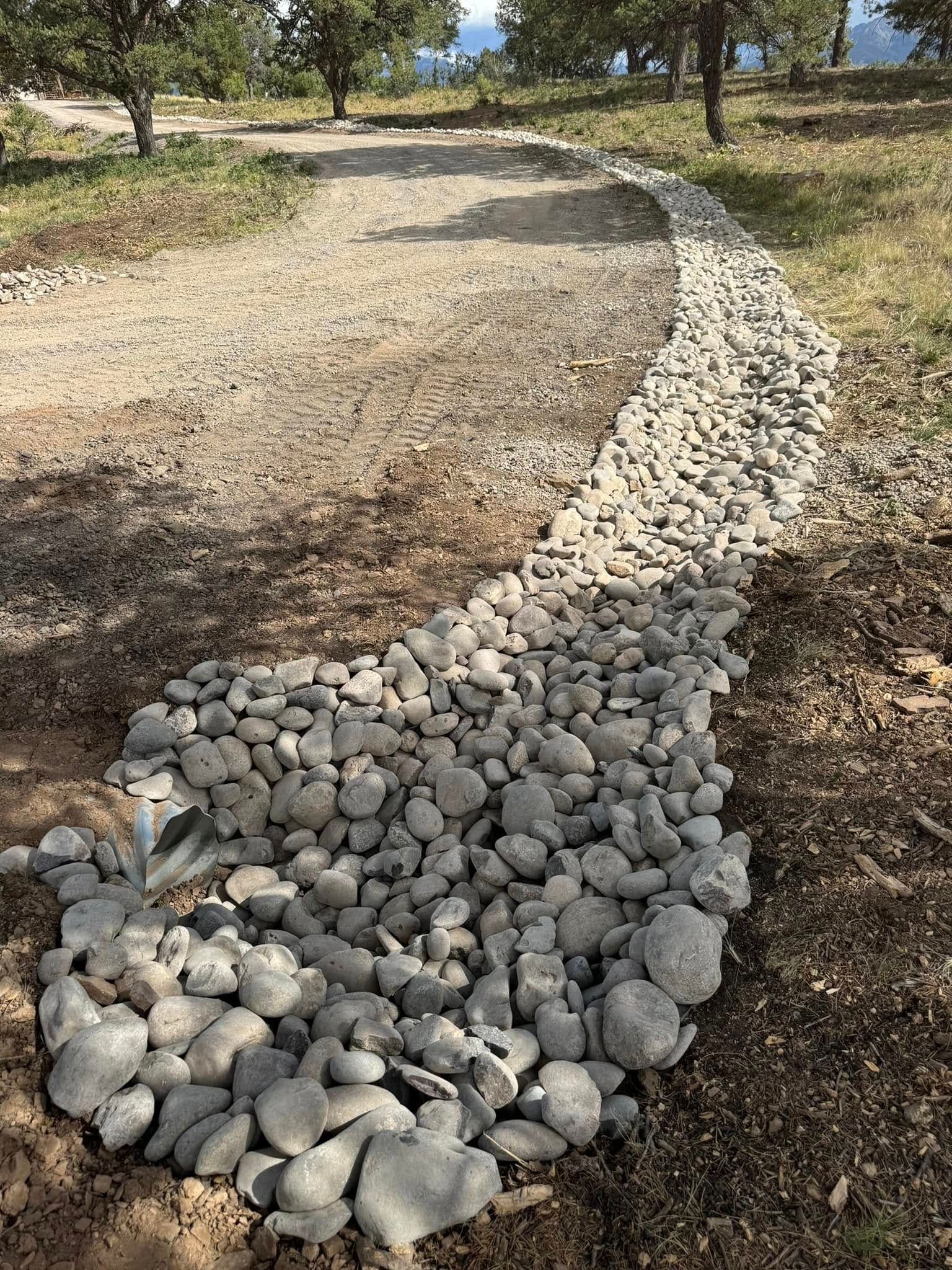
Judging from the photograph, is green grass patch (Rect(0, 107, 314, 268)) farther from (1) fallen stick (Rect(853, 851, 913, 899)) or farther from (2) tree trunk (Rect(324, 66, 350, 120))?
(1) fallen stick (Rect(853, 851, 913, 899))

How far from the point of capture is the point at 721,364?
7.21 metres

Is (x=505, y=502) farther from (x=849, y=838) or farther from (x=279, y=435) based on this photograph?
(x=849, y=838)

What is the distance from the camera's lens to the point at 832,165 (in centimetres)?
1322

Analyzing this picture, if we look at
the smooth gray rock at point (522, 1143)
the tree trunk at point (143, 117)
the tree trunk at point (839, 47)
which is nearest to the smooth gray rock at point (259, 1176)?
the smooth gray rock at point (522, 1143)

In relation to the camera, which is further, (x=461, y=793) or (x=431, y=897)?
(x=461, y=793)

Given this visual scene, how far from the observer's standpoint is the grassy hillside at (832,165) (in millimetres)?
6977

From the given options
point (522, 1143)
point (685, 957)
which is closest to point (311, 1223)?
point (522, 1143)

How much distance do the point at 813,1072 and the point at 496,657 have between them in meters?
2.34

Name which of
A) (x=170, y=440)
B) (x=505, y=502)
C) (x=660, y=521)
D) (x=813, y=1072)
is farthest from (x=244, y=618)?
(x=813, y=1072)

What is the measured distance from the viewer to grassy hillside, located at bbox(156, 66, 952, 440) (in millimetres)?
6977

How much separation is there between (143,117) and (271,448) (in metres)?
16.7

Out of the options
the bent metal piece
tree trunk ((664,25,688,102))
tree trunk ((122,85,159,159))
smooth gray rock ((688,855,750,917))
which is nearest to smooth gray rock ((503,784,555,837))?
smooth gray rock ((688,855,750,917))

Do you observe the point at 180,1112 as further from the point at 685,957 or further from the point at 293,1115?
the point at 685,957

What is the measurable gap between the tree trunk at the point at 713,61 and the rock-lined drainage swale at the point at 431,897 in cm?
1348
